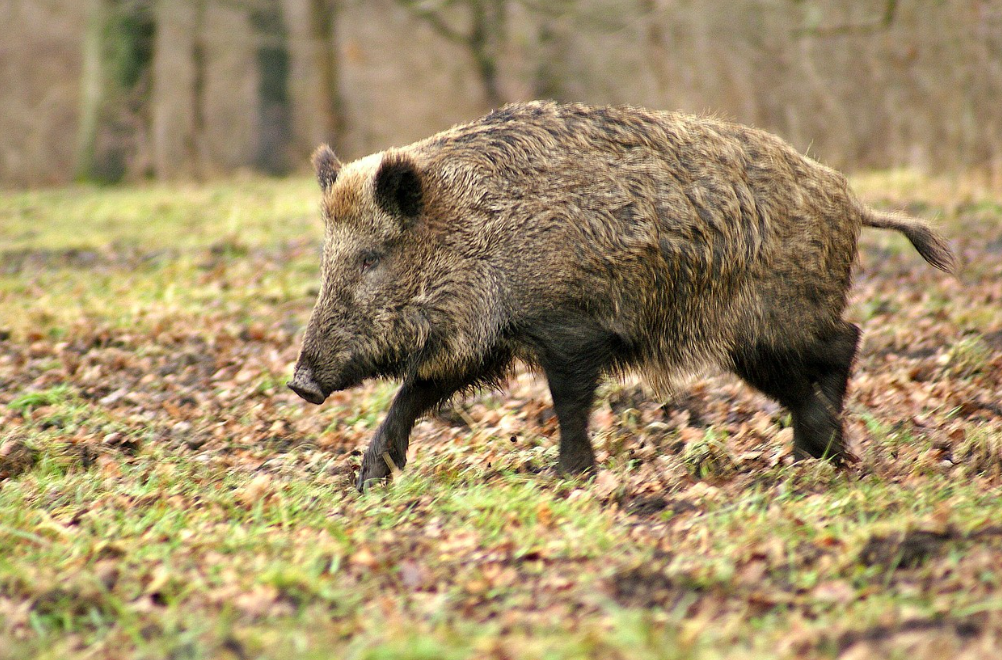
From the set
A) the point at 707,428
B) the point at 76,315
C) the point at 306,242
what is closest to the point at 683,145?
the point at 707,428

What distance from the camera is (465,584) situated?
3.62m

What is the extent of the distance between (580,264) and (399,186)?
3.10 feet

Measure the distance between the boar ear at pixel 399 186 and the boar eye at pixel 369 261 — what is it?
0.23 m

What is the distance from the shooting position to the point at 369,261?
5.46 m

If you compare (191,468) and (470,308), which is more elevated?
(470,308)

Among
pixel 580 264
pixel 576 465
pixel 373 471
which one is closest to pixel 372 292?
pixel 373 471

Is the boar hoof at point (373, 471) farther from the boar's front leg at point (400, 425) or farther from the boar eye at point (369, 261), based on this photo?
the boar eye at point (369, 261)

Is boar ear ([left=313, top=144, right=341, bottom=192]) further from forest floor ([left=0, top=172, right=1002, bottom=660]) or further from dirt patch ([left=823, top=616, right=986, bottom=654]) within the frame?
dirt patch ([left=823, top=616, right=986, bottom=654])

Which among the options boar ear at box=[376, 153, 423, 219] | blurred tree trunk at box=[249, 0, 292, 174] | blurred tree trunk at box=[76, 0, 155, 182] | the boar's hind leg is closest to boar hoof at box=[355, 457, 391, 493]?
boar ear at box=[376, 153, 423, 219]

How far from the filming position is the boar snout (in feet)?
17.1

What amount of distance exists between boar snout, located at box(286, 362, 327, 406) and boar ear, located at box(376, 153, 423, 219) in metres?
0.87

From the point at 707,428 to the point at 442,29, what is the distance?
608 inches

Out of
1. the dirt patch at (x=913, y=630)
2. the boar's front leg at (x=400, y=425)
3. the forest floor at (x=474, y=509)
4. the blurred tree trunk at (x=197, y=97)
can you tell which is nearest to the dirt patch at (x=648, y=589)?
the forest floor at (x=474, y=509)

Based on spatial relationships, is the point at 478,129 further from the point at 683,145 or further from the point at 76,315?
the point at 76,315
